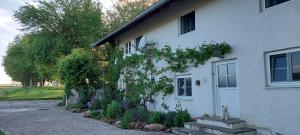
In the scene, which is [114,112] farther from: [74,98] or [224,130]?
[74,98]

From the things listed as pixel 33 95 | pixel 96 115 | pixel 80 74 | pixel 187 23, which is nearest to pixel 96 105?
pixel 96 115

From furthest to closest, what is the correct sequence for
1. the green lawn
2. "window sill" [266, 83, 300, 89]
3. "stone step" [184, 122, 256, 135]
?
the green lawn → "stone step" [184, 122, 256, 135] → "window sill" [266, 83, 300, 89]

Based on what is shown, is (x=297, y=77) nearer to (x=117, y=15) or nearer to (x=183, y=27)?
(x=183, y=27)

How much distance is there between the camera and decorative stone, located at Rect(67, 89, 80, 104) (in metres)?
22.1

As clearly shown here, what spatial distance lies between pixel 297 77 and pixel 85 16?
23989mm

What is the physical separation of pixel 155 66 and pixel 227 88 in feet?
18.3

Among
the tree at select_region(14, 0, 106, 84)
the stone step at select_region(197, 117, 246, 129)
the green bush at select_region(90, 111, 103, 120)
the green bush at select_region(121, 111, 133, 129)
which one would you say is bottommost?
the green bush at select_region(90, 111, 103, 120)

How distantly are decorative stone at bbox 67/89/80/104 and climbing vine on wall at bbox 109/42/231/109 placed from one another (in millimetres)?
6383

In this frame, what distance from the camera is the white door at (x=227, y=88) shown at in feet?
31.7

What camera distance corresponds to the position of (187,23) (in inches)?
509

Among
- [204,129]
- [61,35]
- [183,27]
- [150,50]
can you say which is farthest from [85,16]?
[204,129]

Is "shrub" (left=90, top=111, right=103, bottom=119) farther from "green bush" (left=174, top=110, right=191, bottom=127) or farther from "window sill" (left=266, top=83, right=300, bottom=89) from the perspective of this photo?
"window sill" (left=266, top=83, right=300, bottom=89)

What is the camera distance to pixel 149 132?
10531 millimetres

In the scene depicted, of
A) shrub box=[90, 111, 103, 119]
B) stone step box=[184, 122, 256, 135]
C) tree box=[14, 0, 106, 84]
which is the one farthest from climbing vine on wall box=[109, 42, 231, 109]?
tree box=[14, 0, 106, 84]
